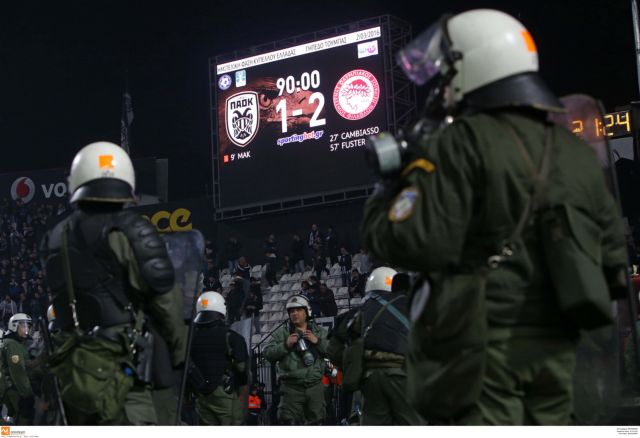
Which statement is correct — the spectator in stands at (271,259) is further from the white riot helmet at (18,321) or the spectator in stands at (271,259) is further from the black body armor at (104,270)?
the black body armor at (104,270)

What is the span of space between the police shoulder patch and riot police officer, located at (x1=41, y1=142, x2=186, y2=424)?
2.43m

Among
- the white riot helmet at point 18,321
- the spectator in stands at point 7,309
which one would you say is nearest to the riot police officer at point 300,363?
the white riot helmet at point 18,321

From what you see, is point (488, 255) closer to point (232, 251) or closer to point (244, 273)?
point (244, 273)

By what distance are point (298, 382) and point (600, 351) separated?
28.1ft

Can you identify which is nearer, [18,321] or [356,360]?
[356,360]

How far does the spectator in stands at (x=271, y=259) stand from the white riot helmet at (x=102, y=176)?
75.3 feet

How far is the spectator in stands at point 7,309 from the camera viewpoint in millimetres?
28500

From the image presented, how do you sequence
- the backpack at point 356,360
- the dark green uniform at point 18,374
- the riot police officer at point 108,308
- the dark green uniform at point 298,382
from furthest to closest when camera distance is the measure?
the dark green uniform at point 18,374
the dark green uniform at point 298,382
the backpack at point 356,360
the riot police officer at point 108,308

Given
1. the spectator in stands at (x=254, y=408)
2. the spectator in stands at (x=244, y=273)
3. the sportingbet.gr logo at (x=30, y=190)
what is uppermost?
the sportingbet.gr logo at (x=30, y=190)

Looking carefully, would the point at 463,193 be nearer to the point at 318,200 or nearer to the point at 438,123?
the point at 438,123

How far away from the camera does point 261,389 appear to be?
1634 centimetres

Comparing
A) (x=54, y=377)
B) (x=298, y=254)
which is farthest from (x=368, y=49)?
(x=54, y=377)

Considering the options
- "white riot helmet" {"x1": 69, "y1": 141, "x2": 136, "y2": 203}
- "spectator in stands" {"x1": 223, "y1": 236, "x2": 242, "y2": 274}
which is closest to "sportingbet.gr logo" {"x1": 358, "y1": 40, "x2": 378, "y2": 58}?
"spectator in stands" {"x1": 223, "y1": 236, "x2": 242, "y2": 274}

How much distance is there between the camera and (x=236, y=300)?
82.6 feet
